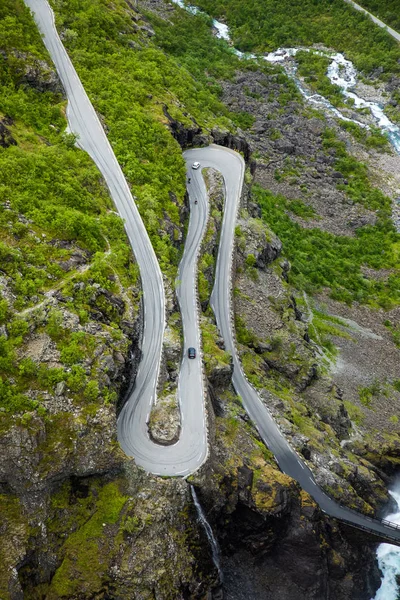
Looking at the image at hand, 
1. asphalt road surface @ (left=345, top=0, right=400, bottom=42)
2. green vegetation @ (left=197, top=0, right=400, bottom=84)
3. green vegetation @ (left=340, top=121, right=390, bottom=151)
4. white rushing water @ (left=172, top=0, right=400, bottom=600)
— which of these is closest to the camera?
green vegetation @ (left=340, top=121, right=390, bottom=151)

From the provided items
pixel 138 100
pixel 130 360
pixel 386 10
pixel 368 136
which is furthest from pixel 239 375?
pixel 386 10

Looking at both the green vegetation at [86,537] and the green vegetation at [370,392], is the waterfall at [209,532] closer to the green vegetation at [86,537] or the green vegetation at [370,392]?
the green vegetation at [86,537]

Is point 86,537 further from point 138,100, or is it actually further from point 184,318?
point 138,100

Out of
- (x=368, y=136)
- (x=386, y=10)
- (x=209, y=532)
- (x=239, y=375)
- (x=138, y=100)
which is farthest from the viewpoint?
(x=386, y=10)

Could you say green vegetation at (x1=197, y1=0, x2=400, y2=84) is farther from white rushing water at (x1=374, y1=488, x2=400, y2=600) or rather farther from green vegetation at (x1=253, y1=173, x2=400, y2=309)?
white rushing water at (x1=374, y1=488, x2=400, y2=600)

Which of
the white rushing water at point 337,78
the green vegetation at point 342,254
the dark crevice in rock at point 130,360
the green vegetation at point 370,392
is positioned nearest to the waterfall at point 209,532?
the dark crevice in rock at point 130,360

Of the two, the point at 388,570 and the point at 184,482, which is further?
the point at 388,570

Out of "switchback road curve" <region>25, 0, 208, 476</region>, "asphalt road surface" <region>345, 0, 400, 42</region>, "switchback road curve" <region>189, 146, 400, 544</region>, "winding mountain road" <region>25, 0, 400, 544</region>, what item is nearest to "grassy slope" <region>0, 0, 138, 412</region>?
"switchback road curve" <region>25, 0, 208, 476</region>
